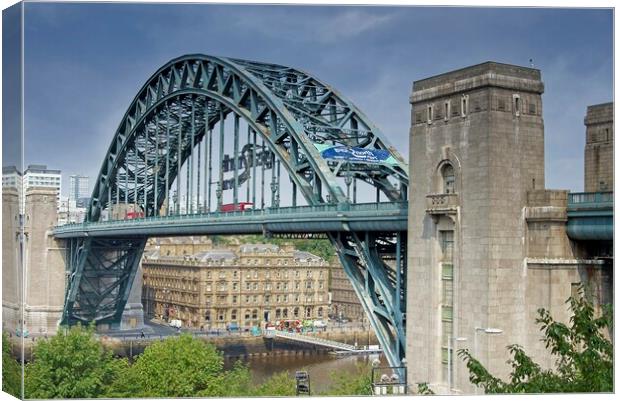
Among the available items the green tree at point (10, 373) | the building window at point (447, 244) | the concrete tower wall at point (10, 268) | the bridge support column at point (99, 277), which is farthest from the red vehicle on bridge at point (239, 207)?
the building window at point (447, 244)

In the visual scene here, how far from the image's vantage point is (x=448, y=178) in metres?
34.1

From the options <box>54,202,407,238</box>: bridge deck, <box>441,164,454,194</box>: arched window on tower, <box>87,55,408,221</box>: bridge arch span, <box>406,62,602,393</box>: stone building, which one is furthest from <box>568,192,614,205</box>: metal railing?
<box>87,55,408,221</box>: bridge arch span

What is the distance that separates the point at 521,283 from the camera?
31828 millimetres

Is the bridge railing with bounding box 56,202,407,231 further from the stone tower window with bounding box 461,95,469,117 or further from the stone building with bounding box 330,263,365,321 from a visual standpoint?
the stone building with bounding box 330,263,365,321

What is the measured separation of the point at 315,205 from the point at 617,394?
18.2m

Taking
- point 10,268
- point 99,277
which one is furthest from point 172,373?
point 99,277

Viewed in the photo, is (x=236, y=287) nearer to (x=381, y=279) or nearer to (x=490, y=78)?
(x=381, y=279)

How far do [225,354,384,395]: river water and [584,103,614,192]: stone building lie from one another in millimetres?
43868

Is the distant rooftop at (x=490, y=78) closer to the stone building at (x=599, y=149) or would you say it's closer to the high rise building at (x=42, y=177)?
the stone building at (x=599, y=149)

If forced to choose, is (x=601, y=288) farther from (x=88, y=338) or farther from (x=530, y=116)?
(x=88, y=338)

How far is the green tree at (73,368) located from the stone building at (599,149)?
24366 mm

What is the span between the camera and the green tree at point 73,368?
→ 1934 inches

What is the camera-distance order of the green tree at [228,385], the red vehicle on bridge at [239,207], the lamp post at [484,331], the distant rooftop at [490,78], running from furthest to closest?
the red vehicle on bridge at [239,207] < the green tree at [228,385] < the distant rooftop at [490,78] < the lamp post at [484,331]

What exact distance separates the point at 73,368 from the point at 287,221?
13.3 m
